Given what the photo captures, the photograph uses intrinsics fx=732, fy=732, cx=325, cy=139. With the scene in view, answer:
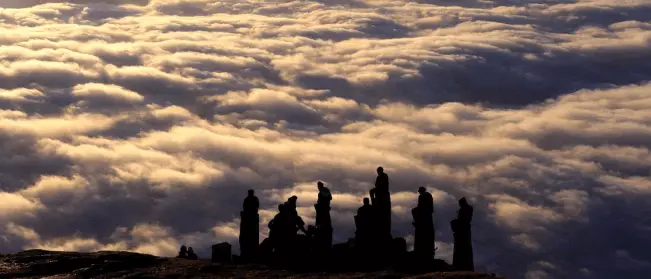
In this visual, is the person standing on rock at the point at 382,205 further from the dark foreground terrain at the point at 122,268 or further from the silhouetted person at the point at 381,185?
the dark foreground terrain at the point at 122,268

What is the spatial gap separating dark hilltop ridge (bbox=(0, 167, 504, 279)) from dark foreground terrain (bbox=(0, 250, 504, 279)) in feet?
0.11

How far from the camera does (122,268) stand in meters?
27.3

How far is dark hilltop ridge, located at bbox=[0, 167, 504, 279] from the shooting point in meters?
26.0

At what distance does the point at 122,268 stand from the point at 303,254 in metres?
6.77

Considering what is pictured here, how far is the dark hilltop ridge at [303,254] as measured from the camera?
2603 cm

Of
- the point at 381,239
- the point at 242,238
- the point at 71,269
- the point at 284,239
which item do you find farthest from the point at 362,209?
the point at 71,269

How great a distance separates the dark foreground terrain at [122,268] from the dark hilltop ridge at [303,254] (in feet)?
0.11

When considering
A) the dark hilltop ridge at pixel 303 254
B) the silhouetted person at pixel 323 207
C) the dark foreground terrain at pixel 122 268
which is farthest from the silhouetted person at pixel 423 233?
the dark foreground terrain at pixel 122 268

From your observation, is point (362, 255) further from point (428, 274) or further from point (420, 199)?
point (428, 274)

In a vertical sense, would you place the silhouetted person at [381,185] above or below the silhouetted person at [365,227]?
above

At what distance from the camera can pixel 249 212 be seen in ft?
94.8

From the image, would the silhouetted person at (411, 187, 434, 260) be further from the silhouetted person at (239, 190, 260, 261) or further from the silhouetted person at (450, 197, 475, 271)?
the silhouetted person at (239, 190, 260, 261)

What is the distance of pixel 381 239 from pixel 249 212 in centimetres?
535

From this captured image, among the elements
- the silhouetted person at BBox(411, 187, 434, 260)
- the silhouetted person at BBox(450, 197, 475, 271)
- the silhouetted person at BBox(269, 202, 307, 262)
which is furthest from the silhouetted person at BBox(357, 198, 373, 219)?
the silhouetted person at BBox(450, 197, 475, 271)
